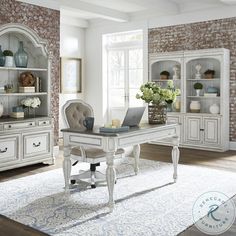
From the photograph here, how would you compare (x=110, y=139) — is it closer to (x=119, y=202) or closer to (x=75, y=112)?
(x=119, y=202)

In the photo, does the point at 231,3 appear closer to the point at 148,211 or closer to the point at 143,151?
the point at 143,151

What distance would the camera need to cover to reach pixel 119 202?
146 inches

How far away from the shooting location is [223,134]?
667cm

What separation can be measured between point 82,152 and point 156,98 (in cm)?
111

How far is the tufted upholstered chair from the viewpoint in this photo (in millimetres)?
4016

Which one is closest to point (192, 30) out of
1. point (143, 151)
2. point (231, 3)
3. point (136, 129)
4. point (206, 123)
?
point (231, 3)

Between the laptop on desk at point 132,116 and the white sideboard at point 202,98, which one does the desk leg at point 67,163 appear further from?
the white sideboard at point 202,98

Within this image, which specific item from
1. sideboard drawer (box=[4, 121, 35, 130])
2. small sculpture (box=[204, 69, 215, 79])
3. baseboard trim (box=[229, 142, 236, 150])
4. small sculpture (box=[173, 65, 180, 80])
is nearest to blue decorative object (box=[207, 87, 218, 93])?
small sculpture (box=[204, 69, 215, 79])

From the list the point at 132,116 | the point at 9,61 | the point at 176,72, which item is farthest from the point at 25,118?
the point at 176,72

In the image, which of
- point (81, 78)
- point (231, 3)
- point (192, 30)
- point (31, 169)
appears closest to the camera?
point (31, 169)

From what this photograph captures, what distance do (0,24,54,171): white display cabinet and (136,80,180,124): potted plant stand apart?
1.85m

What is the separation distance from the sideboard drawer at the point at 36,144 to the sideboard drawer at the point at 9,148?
155mm

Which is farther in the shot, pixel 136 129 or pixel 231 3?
pixel 231 3

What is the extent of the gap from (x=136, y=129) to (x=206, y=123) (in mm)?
3414
